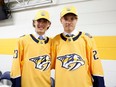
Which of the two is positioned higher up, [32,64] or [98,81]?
[32,64]

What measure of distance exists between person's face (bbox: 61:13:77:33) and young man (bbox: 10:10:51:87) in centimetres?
18

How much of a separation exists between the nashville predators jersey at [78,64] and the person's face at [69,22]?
0.08m

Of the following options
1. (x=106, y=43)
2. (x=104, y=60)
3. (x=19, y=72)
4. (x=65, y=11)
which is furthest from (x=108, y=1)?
(x=19, y=72)

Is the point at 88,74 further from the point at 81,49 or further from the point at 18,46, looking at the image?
the point at 18,46

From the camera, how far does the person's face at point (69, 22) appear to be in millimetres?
1456

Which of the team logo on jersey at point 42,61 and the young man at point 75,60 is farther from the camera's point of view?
the team logo on jersey at point 42,61

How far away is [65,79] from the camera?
4.65 ft

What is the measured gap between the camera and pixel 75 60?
4.66 ft

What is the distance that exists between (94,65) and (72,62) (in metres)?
0.17

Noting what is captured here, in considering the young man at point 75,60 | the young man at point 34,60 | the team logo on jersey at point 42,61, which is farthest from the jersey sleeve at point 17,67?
the young man at point 75,60

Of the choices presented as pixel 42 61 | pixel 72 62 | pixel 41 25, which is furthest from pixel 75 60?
pixel 41 25

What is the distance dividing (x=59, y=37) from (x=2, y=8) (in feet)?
6.36

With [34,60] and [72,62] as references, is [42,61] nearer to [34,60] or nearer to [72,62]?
[34,60]

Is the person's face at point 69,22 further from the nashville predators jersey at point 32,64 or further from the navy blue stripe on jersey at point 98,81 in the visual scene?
the navy blue stripe on jersey at point 98,81
